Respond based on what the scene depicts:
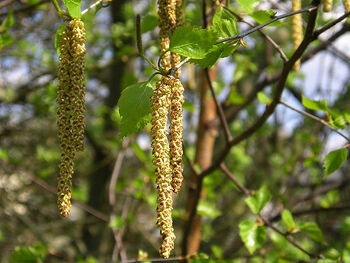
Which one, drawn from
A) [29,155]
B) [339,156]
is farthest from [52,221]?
[339,156]

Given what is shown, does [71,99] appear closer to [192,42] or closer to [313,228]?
[192,42]

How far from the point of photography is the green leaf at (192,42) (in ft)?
3.15

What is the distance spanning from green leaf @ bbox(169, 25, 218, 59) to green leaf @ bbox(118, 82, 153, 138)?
0.17m

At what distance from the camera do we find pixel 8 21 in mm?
1887

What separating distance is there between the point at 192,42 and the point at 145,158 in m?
1.87

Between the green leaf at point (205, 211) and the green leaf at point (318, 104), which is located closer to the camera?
the green leaf at point (318, 104)

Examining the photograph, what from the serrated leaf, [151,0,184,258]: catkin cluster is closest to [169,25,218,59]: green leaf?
[151,0,184,258]: catkin cluster

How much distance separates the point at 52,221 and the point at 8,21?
9.79ft

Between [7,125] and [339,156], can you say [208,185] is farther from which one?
[7,125]

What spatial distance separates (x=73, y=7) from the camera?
1.02m

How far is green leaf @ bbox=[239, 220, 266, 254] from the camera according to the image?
1.75 m

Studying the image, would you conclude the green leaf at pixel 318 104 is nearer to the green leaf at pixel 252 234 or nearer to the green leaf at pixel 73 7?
the green leaf at pixel 252 234

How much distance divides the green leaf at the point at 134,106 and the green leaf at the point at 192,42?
0.54 feet

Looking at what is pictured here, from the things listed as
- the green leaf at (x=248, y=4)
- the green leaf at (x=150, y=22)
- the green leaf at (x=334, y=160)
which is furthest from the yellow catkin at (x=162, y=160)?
the green leaf at (x=334, y=160)
